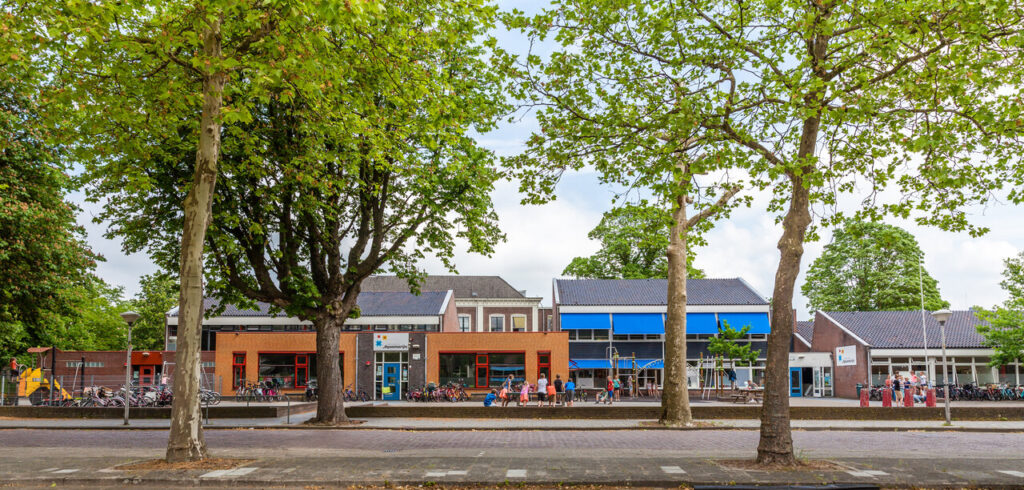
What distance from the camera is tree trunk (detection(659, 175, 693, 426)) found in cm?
2006

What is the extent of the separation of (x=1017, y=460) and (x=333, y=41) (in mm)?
12638

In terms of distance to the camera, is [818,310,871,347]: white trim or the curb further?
[818,310,871,347]: white trim

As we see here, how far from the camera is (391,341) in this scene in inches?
1602

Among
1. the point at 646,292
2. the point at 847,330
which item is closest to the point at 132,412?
the point at 646,292

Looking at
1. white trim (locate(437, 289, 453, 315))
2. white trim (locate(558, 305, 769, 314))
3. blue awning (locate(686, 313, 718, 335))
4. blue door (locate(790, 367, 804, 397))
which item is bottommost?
blue door (locate(790, 367, 804, 397))

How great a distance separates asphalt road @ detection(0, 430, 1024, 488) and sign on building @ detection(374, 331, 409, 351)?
21572 mm

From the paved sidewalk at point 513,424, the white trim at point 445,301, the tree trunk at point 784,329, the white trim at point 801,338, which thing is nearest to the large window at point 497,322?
the white trim at point 445,301

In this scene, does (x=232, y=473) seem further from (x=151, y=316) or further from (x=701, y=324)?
(x=151, y=316)

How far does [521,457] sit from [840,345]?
39170 mm

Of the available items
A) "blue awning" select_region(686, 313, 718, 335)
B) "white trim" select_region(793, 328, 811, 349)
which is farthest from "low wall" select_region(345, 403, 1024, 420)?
"white trim" select_region(793, 328, 811, 349)

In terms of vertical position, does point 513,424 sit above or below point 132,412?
below

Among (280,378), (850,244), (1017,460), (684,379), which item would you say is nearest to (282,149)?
(684,379)

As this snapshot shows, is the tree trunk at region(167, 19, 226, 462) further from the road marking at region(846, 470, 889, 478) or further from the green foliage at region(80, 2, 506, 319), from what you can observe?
the road marking at region(846, 470, 889, 478)

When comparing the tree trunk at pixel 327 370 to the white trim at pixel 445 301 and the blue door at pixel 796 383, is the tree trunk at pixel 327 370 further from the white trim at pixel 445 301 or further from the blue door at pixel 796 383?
the blue door at pixel 796 383
